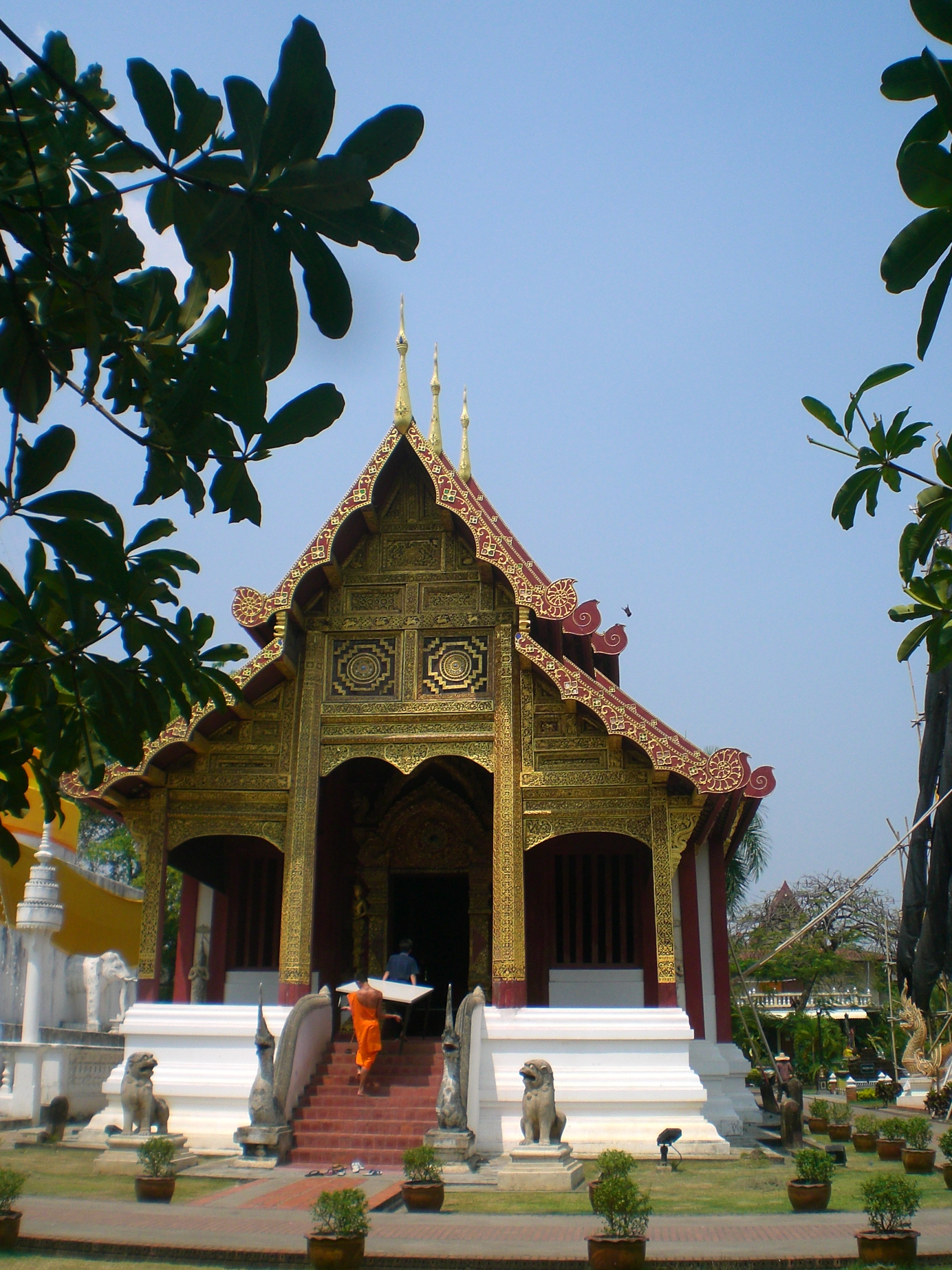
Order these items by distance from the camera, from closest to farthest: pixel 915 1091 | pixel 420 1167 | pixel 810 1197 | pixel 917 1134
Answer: pixel 810 1197, pixel 420 1167, pixel 917 1134, pixel 915 1091

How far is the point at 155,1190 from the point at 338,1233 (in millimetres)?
2678

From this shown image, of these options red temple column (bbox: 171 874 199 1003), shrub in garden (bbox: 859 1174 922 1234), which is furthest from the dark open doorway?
shrub in garden (bbox: 859 1174 922 1234)

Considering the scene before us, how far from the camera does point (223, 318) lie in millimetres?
2801

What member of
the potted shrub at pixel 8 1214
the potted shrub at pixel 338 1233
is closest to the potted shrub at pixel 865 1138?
the potted shrub at pixel 338 1233

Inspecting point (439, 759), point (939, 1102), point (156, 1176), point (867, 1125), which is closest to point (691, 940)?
point (867, 1125)

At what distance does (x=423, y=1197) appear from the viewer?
845 centimetres

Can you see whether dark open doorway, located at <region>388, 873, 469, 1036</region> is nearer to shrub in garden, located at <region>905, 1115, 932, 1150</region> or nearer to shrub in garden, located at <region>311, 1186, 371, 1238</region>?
shrub in garden, located at <region>905, 1115, 932, 1150</region>

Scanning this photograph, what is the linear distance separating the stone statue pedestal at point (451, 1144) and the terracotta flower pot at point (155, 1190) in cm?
220

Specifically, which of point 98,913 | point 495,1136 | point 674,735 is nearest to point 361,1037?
point 495,1136

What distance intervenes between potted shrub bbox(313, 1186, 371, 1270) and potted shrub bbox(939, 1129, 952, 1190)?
4.91 m

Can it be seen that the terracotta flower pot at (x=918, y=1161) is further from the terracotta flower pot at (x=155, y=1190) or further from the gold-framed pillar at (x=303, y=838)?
the terracotta flower pot at (x=155, y=1190)

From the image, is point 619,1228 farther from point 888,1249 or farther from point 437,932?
point 437,932

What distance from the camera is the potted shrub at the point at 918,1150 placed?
10.3 m

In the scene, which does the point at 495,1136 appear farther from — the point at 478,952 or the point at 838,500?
the point at 838,500
